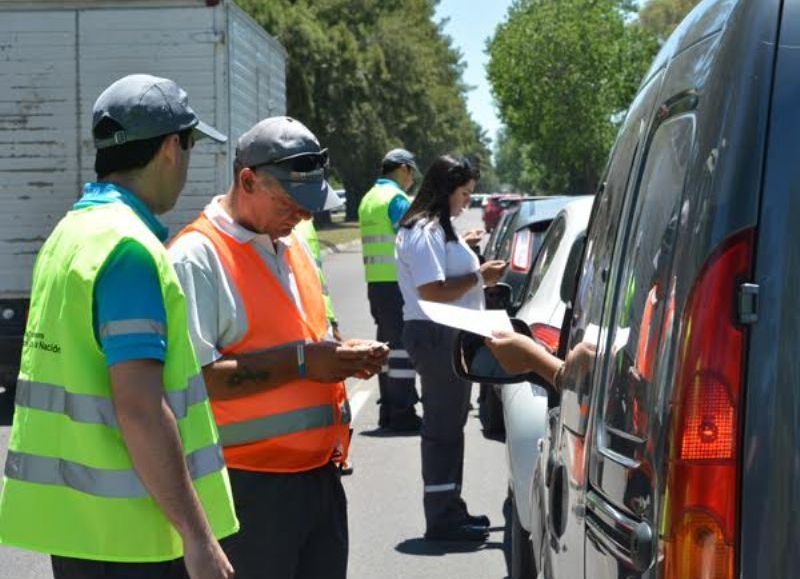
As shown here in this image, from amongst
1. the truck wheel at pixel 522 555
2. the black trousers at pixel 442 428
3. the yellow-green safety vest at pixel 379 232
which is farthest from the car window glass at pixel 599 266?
the yellow-green safety vest at pixel 379 232

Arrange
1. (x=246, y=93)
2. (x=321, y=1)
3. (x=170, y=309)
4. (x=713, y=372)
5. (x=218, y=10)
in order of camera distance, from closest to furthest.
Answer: (x=713, y=372), (x=170, y=309), (x=218, y=10), (x=246, y=93), (x=321, y=1)

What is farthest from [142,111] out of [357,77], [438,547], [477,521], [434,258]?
[357,77]

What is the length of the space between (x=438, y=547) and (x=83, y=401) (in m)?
4.77

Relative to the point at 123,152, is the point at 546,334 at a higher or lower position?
lower

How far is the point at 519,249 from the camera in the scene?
12.1 m

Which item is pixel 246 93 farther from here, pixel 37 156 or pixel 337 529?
pixel 337 529

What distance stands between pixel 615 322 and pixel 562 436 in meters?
0.74

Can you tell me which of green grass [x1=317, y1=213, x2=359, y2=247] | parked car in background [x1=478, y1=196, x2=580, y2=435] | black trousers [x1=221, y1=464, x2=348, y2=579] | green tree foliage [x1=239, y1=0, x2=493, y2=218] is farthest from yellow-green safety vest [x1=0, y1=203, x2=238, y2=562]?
green tree foliage [x1=239, y1=0, x2=493, y2=218]

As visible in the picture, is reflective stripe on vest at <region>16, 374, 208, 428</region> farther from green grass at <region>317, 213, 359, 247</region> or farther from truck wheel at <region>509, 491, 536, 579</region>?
green grass at <region>317, 213, 359, 247</region>

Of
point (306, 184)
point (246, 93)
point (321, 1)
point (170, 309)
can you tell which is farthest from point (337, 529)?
point (321, 1)

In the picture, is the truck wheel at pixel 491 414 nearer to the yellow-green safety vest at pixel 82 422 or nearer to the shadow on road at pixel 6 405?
the shadow on road at pixel 6 405

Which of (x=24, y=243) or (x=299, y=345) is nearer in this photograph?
(x=299, y=345)

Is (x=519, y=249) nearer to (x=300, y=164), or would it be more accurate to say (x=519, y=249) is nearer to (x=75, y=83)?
(x=75, y=83)

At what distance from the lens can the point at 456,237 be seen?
8094mm
